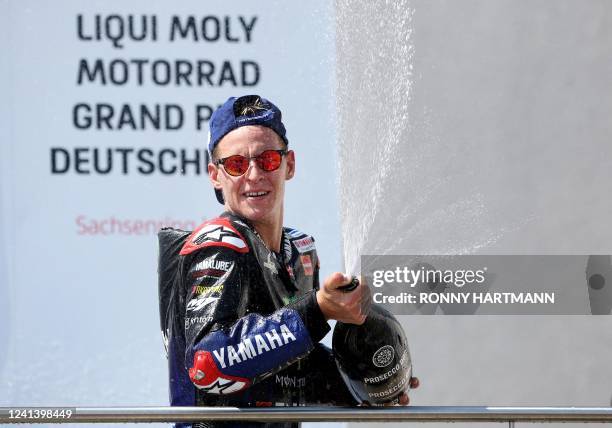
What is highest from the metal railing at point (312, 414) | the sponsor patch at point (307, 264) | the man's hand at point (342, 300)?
the sponsor patch at point (307, 264)

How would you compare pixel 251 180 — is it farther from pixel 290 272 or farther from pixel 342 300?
pixel 342 300

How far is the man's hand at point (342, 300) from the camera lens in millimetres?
1694

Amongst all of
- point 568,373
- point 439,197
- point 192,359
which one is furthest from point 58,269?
point 568,373

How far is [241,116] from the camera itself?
212cm

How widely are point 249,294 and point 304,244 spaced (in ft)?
1.23

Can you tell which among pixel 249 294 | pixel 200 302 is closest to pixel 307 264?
pixel 249 294

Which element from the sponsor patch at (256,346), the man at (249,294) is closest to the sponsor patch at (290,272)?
the man at (249,294)

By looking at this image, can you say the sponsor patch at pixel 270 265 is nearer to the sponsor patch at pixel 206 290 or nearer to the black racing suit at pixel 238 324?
the black racing suit at pixel 238 324

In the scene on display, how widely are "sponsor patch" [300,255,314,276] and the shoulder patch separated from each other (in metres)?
0.30

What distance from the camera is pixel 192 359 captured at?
1.80 metres

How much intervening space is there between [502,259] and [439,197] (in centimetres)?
31

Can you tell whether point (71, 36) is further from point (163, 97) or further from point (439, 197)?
point (439, 197)

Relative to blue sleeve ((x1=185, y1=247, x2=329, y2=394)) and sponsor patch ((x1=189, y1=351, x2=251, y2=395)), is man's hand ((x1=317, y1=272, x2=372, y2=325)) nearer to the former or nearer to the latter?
blue sleeve ((x1=185, y1=247, x2=329, y2=394))

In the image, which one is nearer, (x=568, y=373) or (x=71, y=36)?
(x=71, y=36)
